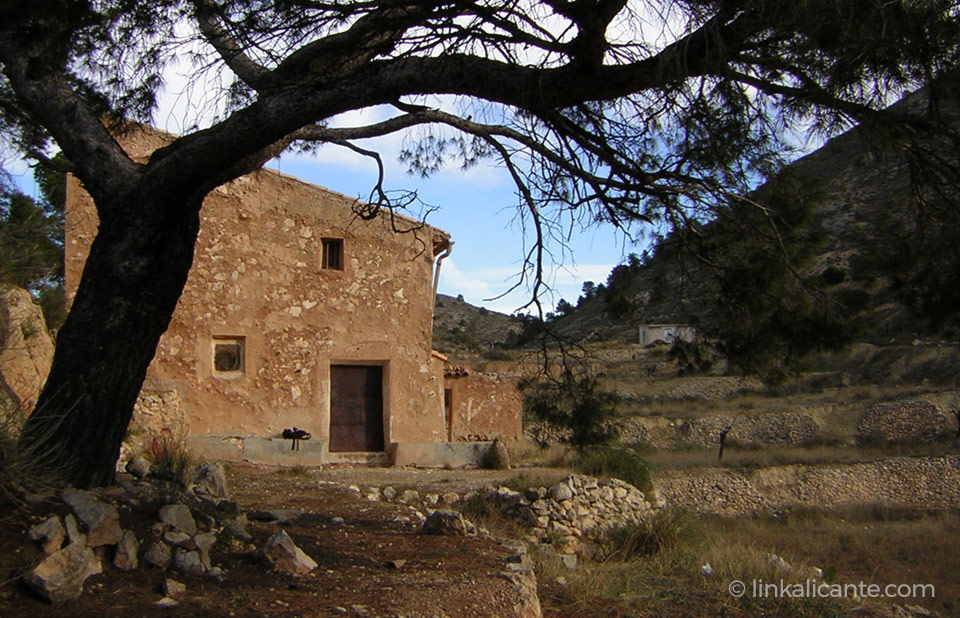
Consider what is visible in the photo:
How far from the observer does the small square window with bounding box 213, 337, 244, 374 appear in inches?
535

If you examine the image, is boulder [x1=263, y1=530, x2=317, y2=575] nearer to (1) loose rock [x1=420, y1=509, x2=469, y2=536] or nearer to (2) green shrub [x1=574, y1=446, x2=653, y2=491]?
(1) loose rock [x1=420, y1=509, x2=469, y2=536]

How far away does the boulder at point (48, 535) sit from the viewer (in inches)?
152

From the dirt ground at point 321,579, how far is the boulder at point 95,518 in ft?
0.50

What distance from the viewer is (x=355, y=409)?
14609mm

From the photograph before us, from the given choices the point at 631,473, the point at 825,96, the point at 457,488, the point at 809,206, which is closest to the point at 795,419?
the point at 631,473

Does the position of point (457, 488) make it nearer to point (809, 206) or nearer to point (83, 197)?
point (809, 206)

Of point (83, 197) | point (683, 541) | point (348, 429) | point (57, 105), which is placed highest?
point (83, 197)

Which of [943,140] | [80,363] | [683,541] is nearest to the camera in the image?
[80,363]

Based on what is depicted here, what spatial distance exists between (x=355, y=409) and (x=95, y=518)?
10.5 m

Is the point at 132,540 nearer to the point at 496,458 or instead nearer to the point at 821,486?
the point at 496,458

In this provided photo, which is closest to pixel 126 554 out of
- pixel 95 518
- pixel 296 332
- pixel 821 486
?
pixel 95 518

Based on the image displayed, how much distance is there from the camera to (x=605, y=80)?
4.27 m

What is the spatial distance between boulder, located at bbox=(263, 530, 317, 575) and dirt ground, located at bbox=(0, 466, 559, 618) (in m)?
0.06

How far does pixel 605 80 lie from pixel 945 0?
1651 mm
